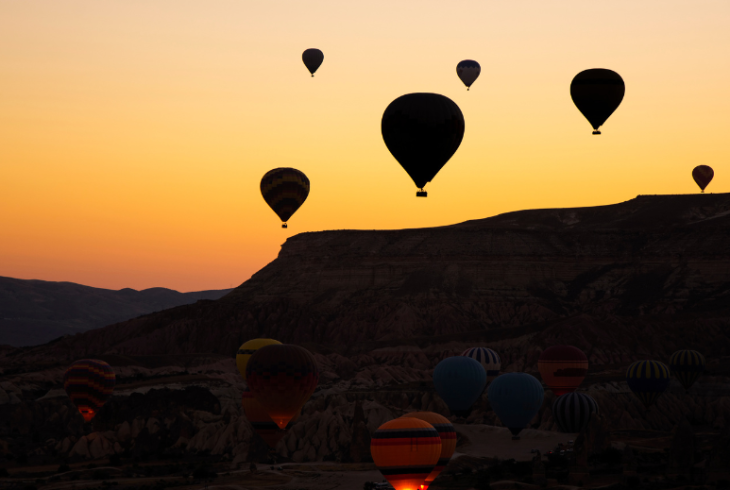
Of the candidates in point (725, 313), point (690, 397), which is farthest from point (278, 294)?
point (690, 397)

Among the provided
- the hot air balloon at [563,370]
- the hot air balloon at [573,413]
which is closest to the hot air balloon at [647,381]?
the hot air balloon at [563,370]

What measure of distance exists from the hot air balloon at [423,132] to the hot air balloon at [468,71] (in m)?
46.0

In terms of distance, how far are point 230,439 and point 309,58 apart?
3456cm

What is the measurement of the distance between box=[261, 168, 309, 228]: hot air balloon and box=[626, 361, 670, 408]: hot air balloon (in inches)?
1218

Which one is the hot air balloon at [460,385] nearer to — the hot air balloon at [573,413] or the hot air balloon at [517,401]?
the hot air balloon at [517,401]

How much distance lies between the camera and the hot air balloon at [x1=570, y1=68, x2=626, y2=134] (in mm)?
75750

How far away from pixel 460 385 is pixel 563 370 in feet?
33.6

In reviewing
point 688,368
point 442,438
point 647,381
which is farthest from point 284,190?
point 688,368

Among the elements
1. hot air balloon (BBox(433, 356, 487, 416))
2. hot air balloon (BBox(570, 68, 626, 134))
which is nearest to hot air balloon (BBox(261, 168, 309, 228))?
hot air balloon (BBox(433, 356, 487, 416))

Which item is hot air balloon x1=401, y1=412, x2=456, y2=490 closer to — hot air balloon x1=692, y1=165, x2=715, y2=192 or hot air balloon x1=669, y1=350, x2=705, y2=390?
hot air balloon x1=669, y1=350, x2=705, y2=390

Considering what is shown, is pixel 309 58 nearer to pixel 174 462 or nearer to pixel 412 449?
pixel 174 462

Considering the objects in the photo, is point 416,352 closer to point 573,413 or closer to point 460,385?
point 460,385

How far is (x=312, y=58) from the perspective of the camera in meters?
99.4

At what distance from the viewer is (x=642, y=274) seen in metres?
156
